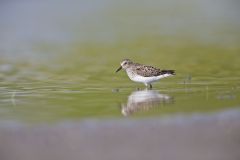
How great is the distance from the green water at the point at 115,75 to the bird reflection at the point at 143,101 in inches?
0.7

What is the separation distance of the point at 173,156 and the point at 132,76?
233 inches

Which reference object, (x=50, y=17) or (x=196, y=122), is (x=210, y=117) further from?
(x=50, y=17)

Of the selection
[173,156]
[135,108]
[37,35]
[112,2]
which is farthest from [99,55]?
[112,2]

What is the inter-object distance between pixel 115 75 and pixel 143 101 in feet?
13.9

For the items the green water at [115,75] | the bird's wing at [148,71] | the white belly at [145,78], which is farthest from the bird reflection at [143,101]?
the bird's wing at [148,71]

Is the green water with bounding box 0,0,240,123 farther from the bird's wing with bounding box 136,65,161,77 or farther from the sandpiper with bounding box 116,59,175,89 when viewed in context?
the bird's wing with bounding box 136,65,161,77

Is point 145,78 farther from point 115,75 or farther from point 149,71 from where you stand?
point 115,75

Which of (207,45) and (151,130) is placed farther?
(207,45)

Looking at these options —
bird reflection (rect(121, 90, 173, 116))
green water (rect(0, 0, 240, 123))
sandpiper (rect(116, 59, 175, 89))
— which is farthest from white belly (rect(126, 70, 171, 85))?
bird reflection (rect(121, 90, 173, 116))

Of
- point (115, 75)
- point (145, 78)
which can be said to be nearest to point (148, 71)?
point (145, 78)

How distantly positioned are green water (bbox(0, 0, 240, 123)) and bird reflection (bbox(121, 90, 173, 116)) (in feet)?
0.06

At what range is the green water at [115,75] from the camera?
37.3 feet

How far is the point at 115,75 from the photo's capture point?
16.3 m

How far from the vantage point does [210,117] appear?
33.5 feet
